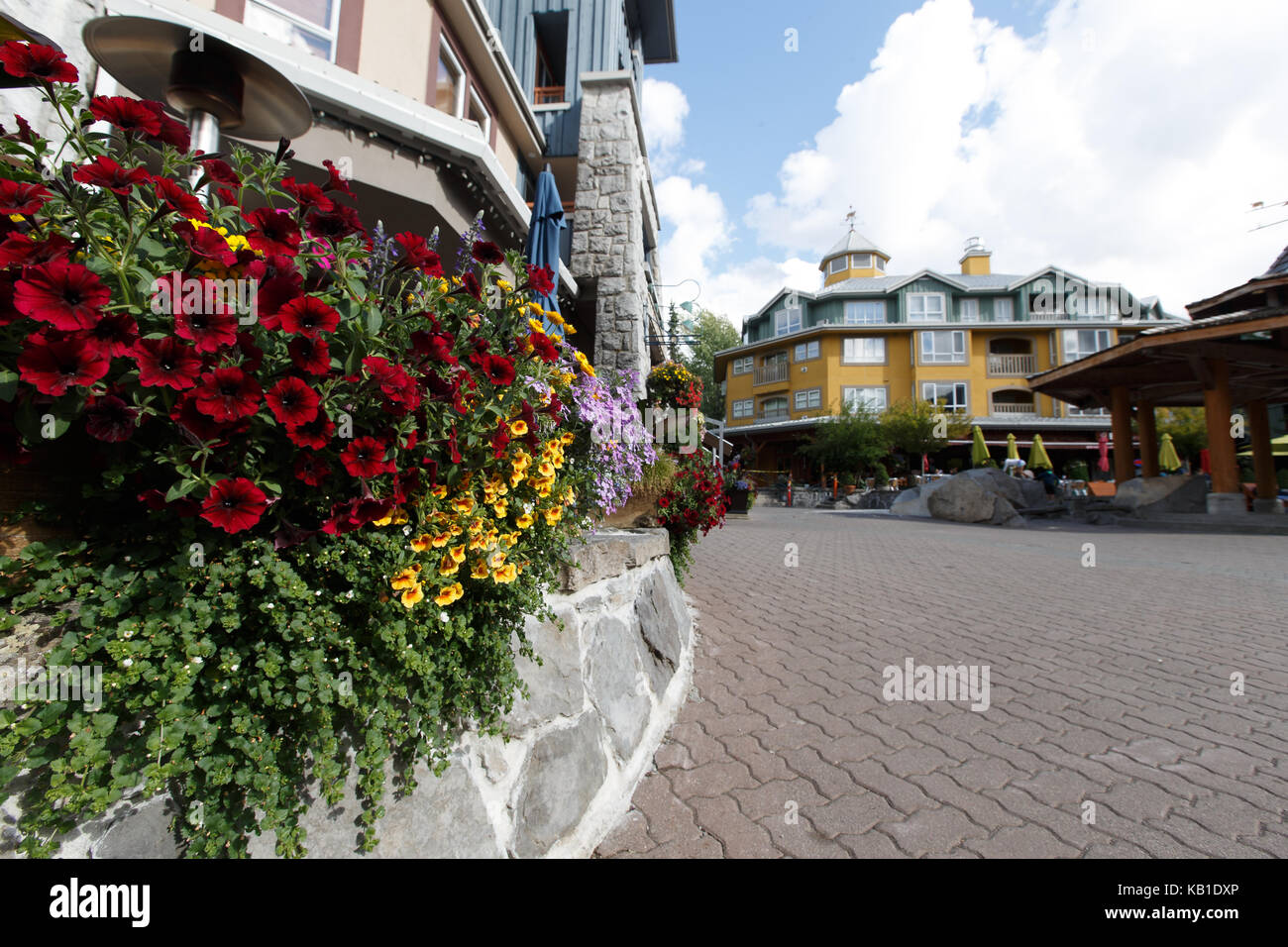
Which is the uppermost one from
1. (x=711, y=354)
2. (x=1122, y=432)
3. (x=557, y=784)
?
(x=711, y=354)

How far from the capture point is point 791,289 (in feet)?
125

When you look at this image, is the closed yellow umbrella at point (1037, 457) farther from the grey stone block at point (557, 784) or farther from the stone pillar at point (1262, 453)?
the grey stone block at point (557, 784)

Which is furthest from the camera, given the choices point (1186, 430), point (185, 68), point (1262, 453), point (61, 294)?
point (1186, 430)

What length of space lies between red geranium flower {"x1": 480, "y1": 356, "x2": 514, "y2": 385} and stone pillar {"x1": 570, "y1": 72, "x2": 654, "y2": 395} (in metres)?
9.19

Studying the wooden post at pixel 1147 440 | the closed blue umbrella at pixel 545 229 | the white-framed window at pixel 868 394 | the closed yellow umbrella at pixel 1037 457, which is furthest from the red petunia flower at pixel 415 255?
the white-framed window at pixel 868 394

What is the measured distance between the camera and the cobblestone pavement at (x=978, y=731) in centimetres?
219

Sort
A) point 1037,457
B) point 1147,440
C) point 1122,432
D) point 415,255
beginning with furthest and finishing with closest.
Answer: point 1037,457 → point 1147,440 → point 1122,432 → point 415,255

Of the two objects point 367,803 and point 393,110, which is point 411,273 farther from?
point 393,110

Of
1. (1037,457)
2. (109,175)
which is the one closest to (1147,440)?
(1037,457)

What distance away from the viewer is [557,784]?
204 cm

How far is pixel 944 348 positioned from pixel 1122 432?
20.0 metres

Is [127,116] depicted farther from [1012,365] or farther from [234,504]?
[1012,365]

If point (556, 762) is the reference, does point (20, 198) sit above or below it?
above

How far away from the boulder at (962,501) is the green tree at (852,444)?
12752mm
